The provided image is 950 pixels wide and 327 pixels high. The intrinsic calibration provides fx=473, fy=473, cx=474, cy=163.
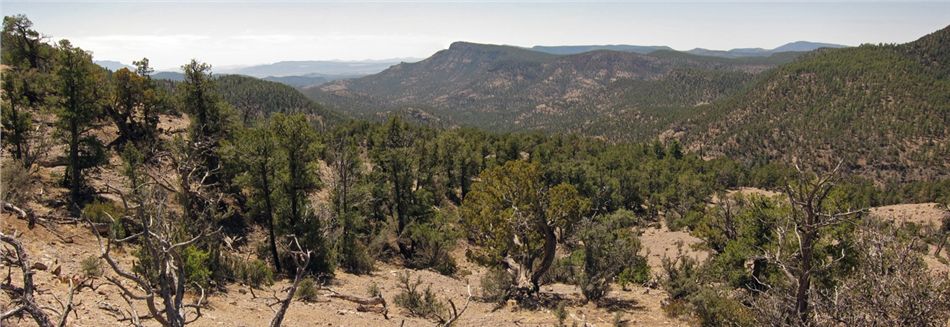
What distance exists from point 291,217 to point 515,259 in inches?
451

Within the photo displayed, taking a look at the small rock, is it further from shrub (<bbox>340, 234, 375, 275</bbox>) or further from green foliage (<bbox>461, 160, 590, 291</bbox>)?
green foliage (<bbox>461, 160, 590, 291</bbox>)

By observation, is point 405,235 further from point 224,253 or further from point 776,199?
point 776,199

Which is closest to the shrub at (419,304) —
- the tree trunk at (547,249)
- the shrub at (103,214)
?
the tree trunk at (547,249)

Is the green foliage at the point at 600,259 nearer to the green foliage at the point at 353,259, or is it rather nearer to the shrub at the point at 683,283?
the shrub at the point at 683,283

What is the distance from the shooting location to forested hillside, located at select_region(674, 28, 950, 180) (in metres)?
116

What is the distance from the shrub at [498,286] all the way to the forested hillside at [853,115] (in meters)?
117

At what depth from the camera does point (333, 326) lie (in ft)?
48.8

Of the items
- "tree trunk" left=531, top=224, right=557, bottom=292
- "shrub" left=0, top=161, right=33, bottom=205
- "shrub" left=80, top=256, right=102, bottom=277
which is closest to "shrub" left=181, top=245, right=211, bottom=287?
"shrub" left=80, top=256, right=102, bottom=277

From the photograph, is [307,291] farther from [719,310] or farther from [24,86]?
[24,86]

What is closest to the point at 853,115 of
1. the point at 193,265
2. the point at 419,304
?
the point at 419,304

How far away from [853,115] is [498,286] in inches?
6047

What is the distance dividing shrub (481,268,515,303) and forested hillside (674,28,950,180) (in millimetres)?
116710

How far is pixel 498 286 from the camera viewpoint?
66.8 ft

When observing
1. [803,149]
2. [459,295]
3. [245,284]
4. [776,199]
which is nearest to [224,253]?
[245,284]
